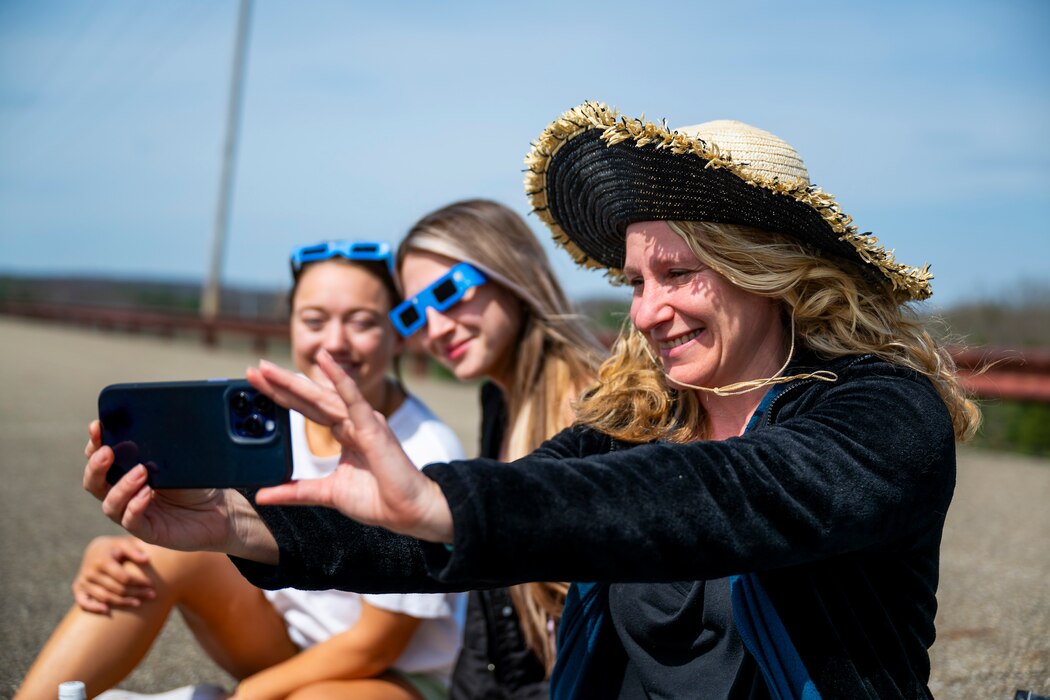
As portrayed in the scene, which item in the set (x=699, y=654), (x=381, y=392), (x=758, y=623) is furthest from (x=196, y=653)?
(x=758, y=623)

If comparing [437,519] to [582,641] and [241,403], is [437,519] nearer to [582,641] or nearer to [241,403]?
[241,403]

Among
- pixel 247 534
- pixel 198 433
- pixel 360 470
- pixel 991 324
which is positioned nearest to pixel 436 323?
pixel 247 534

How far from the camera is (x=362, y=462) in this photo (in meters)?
1.54

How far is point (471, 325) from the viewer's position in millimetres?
3645

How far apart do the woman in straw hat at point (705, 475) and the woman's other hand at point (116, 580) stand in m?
1.17

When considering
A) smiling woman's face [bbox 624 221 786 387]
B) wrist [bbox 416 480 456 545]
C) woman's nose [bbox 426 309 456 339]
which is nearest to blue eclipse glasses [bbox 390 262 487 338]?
woman's nose [bbox 426 309 456 339]

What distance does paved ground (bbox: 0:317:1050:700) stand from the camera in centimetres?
412

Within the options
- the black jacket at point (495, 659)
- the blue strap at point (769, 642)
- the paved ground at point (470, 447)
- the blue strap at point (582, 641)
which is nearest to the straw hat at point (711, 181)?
the blue strap at point (769, 642)

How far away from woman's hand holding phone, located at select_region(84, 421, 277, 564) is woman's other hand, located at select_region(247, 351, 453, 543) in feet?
1.01

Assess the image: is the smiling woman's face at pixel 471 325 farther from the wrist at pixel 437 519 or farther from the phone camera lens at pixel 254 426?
the wrist at pixel 437 519

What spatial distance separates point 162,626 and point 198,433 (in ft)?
5.58

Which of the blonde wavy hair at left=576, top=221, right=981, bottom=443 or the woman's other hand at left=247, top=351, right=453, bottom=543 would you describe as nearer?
the woman's other hand at left=247, top=351, right=453, bottom=543

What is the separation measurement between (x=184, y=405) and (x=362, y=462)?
35cm

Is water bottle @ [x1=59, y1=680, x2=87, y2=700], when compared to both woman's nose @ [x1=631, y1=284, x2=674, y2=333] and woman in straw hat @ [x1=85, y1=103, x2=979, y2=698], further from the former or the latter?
woman's nose @ [x1=631, y1=284, x2=674, y2=333]
